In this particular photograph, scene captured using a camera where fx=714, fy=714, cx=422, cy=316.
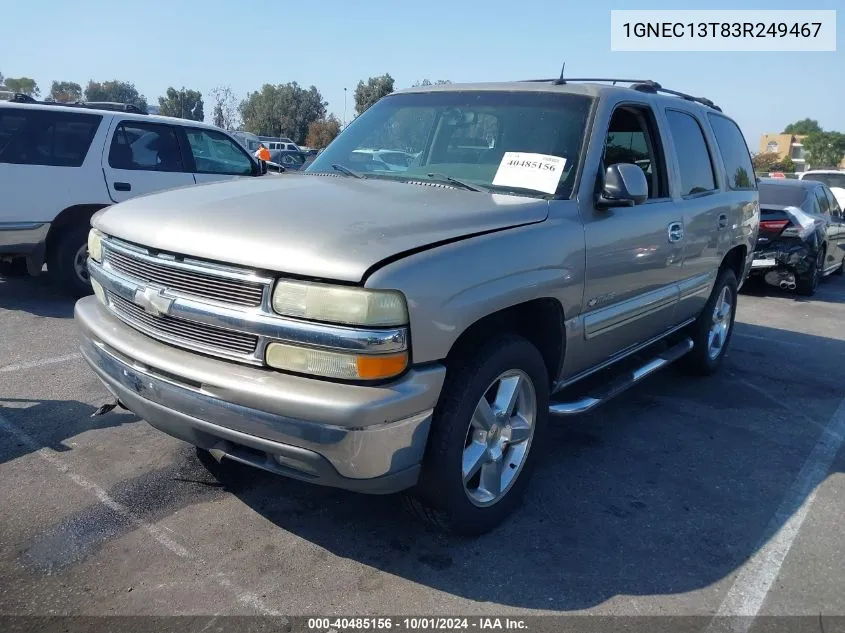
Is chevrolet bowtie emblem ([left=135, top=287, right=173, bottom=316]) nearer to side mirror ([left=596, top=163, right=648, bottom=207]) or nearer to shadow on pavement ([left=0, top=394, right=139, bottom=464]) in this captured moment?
shadow on pavement ([left=0, top=394, right=139, bottom=464])

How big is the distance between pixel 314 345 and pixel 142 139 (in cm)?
621

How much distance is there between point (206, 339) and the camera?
2.71 meters

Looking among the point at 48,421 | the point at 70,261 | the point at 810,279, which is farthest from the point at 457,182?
the point at 810,279

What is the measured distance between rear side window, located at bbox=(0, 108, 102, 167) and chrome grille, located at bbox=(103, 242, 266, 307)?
4467mm

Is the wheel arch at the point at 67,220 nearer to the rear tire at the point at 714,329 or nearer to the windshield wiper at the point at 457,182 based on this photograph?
the windshield wiper at the point at 457,182

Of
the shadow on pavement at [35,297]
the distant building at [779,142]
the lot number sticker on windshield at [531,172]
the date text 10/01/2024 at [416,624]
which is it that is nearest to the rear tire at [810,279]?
the lot number sticker on windshield at [531,172]

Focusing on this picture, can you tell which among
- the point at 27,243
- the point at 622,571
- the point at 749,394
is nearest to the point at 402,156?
the point at 622,571

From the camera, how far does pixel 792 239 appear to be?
9586mm

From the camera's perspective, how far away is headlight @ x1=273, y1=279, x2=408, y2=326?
2.44m

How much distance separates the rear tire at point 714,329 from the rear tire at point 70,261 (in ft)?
18.7

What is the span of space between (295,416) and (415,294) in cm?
59

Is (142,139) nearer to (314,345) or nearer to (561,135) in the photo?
(561,135)

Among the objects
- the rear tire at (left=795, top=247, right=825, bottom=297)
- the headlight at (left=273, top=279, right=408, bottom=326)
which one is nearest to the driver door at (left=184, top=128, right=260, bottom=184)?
the headlight at (left=273, top=279, right=408, bottom=326)

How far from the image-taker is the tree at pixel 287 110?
67.6 meters
